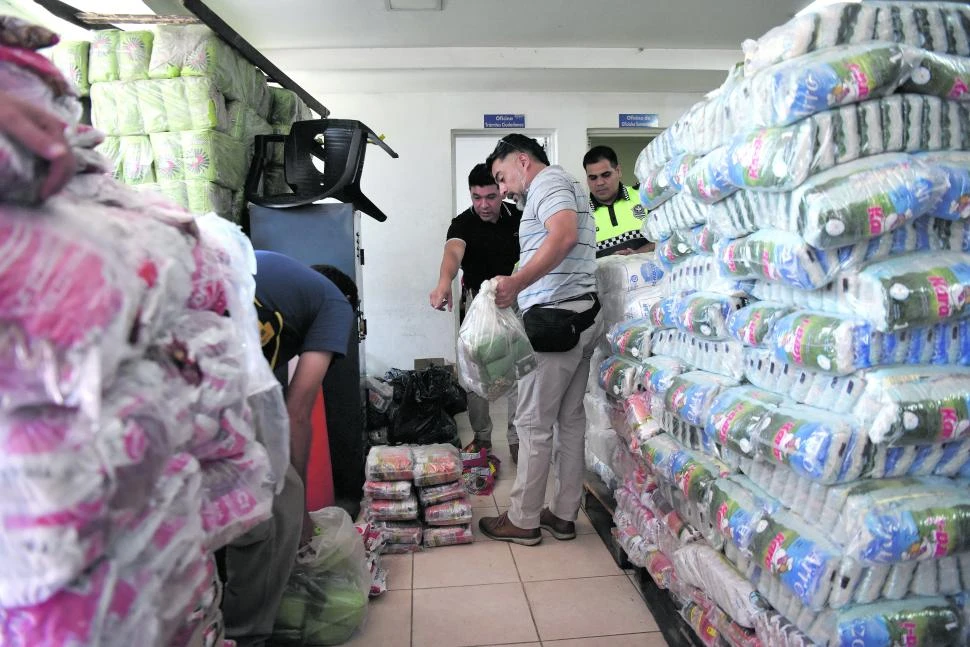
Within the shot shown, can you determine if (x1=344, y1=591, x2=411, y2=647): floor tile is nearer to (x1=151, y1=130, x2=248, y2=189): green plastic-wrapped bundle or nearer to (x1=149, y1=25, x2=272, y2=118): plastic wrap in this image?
(x1=151, y1=130, x2=248, y2=189): green plastic-wrapped bundle

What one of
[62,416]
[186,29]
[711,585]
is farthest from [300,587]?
[186,29]

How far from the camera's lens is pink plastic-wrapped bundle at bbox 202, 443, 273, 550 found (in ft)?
2.99

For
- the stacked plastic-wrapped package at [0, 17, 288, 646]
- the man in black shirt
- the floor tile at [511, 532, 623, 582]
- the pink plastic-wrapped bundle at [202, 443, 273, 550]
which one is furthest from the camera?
the man in black shirt

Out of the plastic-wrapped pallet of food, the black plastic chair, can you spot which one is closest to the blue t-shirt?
the black plastic chair

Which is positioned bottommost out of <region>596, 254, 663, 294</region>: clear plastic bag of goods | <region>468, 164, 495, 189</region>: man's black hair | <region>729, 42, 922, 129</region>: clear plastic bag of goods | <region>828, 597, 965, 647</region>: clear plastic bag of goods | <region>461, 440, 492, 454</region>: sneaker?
<region>461, 440, 492, 454</region>: sneaker

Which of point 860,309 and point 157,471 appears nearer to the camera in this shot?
point 157,471

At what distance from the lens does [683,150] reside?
197 centimetres

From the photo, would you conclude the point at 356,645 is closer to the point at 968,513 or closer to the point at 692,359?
the point at 692,359

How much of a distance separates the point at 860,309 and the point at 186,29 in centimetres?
341

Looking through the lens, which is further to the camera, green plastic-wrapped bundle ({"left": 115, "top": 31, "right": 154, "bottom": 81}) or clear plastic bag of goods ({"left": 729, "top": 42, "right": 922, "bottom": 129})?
green plastic-wrapped bundle ({"left": 115, "top": 31, "right": 154, "bottom": 81})

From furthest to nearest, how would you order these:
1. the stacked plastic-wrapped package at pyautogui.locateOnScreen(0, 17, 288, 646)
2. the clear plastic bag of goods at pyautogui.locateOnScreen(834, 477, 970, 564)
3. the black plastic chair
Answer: the black plastic chair, the clear plastic bag of goods at pyautogui.locateOnScreen(834, 477, 970, 564), the stacked plastic-wrapped package at pyautogui.locateOnScreen(0, 17, 288, 646)

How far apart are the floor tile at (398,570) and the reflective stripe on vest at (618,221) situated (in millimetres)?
2090

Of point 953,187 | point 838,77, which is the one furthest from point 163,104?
point 953,187

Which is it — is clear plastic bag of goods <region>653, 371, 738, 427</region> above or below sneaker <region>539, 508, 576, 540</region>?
above
